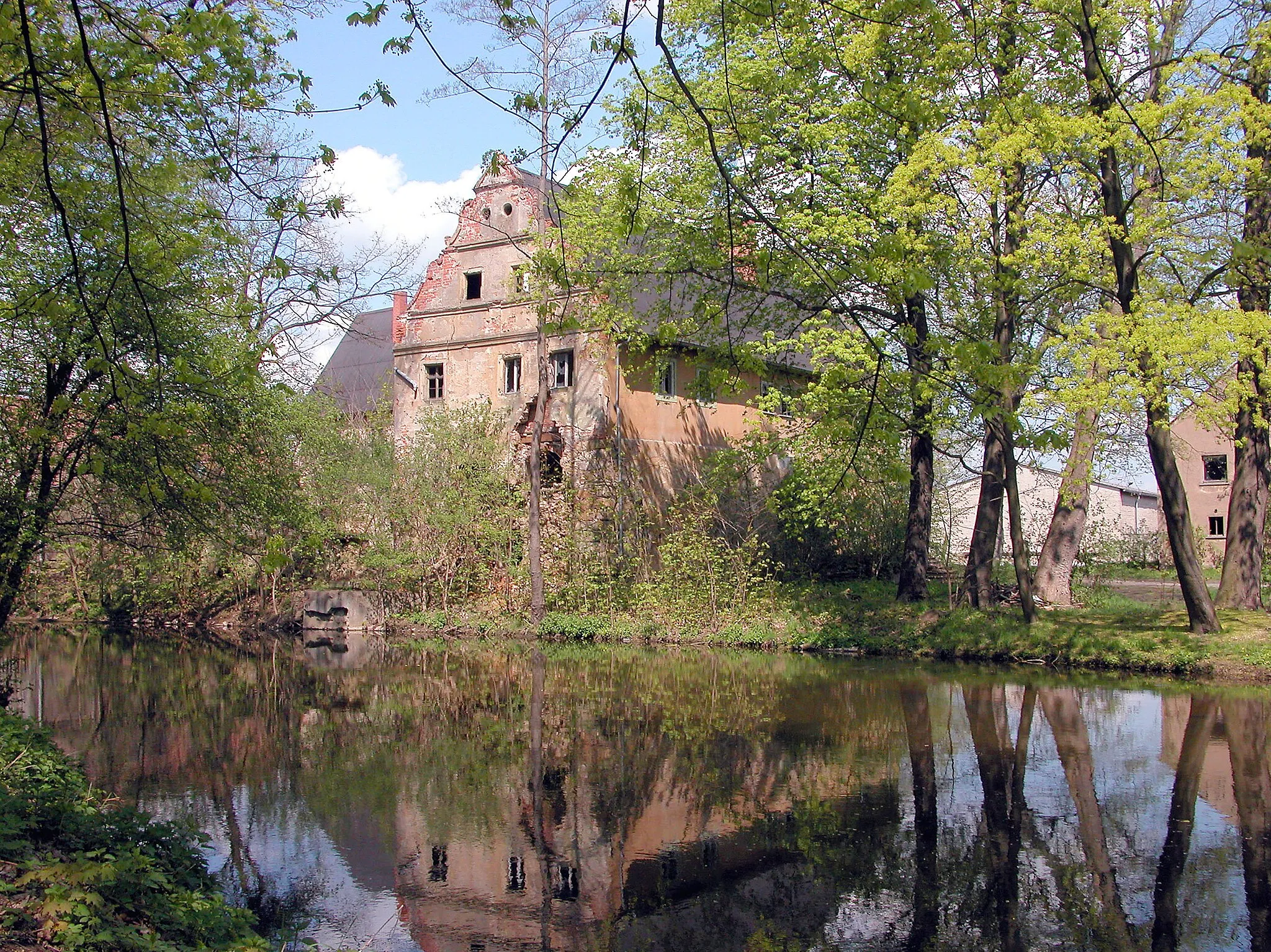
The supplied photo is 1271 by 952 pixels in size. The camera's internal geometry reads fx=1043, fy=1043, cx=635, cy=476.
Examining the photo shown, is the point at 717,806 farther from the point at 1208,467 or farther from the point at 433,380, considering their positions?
the point at 1208,467

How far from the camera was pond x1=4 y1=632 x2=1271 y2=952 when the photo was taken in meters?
6.42

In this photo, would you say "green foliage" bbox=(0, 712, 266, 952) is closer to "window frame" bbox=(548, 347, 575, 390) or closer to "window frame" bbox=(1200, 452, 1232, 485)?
"window frame" bbox=(548, 347, 575, 390)

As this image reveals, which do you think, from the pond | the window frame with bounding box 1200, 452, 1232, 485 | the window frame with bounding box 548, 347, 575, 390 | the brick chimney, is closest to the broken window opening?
the window frame with bounding box 548, 347, 575, 390

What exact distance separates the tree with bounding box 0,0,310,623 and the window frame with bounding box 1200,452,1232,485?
39.5m

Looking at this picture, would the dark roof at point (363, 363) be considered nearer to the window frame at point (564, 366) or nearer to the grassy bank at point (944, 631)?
the window frame at point (564, 366)

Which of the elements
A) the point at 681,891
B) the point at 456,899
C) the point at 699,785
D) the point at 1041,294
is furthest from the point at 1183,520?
the point at 456,899

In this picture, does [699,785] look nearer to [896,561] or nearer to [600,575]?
[600,575]

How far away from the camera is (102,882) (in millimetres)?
5469

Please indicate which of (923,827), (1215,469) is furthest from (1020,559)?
(1215,469)

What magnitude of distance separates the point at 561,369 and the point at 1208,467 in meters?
29.1

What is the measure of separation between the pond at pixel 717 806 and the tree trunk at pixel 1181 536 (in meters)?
2.23

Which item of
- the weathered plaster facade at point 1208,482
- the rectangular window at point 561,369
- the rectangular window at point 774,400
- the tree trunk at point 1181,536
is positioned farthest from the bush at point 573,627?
the weathered plaster facade at point 1208,482

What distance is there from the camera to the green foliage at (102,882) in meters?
4.98

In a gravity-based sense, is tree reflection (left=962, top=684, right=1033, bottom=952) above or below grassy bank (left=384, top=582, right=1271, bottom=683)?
below
